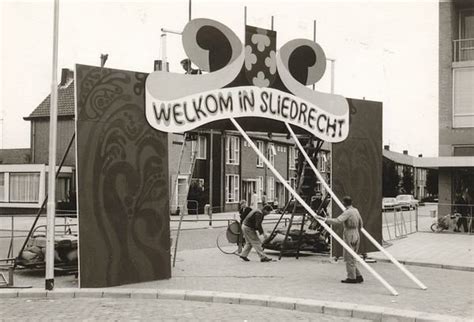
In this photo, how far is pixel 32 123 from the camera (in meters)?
44.6

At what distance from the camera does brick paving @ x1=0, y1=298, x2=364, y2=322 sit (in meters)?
8.91

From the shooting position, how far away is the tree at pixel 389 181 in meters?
71.6

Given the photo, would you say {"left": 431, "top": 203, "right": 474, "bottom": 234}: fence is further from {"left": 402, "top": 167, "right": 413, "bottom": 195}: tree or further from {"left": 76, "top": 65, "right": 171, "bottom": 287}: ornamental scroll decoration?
{"left": 402, "top": 167, "right": 413, "bottom": 195}: tree

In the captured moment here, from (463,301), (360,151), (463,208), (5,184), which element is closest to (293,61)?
(360,151)

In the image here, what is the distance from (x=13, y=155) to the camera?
49.8 m

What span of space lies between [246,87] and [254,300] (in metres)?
5.35

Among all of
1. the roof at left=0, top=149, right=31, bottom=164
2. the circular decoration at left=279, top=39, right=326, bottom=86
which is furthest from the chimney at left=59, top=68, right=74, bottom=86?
the circular decoration at left=279, top=39, right=326, bottom=86

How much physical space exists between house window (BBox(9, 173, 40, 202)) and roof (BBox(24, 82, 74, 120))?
211 inches

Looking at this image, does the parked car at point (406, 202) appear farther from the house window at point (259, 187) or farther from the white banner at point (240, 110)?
the white banner at point (240, 110)

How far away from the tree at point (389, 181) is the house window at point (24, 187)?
4323cm

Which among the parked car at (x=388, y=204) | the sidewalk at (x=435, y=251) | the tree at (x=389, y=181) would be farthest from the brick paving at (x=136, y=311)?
the tree at (x=389, y=181)

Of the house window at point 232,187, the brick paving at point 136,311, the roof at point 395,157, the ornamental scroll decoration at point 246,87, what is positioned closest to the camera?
the brick paving at point 136,311

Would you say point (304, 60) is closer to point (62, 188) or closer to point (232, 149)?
point (62, 188)

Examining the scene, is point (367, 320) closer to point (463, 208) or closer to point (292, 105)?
point (292, 105)
